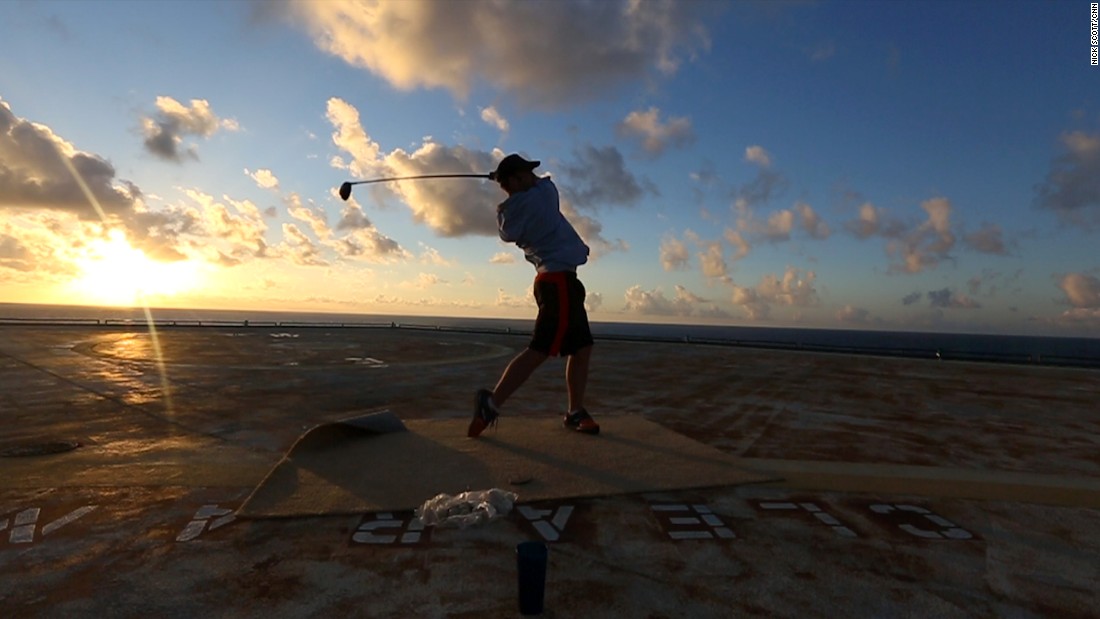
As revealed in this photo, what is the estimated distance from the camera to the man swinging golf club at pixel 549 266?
4668mm

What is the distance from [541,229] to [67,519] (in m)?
3.56

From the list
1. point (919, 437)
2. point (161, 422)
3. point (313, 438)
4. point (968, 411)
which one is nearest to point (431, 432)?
point (313, 438)

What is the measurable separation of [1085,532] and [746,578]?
199cm

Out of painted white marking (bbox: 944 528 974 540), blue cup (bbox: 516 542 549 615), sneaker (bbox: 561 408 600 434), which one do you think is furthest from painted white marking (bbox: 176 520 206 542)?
painted white marking (bbox: 944 528 974 540)

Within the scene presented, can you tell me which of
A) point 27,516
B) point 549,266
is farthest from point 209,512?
point 549,266

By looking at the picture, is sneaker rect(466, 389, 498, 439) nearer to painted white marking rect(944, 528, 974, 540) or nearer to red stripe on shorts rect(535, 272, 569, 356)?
red stripe on shorts rect(535, 272, 569, 356)

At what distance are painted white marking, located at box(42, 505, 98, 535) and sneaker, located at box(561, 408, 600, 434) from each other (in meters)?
3.21

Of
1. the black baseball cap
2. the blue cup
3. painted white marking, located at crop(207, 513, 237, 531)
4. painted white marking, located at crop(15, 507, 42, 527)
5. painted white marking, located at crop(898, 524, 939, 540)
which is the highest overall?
the black baseball cap

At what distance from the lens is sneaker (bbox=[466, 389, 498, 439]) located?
14.3ft

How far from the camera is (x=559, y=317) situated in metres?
4.67

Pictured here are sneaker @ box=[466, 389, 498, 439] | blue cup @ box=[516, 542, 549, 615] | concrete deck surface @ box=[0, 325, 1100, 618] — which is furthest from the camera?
sneaker @ box=[466, 389, 498, 439]

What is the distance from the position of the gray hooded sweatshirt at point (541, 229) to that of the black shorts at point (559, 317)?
13cm

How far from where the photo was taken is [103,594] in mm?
2006

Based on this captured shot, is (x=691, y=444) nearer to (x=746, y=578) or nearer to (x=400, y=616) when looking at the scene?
(x=746, y=578)
